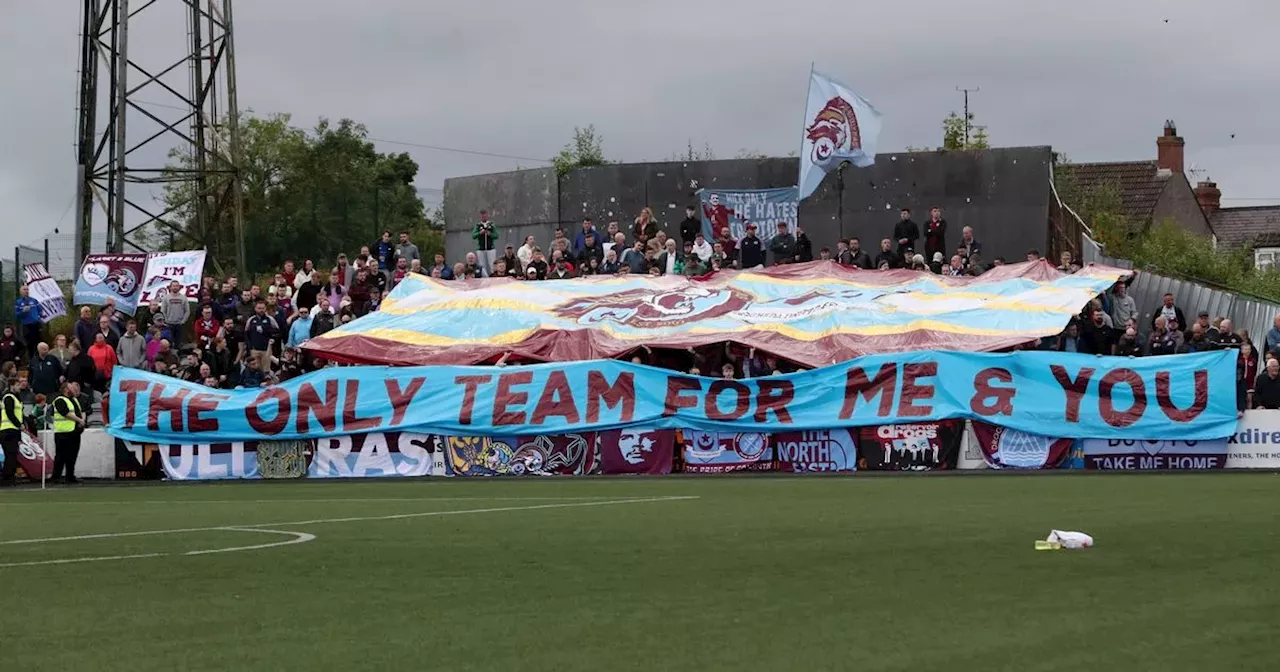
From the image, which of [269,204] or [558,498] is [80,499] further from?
[269,204]

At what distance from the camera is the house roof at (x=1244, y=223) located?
296 feet

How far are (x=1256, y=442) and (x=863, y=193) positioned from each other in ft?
50.8

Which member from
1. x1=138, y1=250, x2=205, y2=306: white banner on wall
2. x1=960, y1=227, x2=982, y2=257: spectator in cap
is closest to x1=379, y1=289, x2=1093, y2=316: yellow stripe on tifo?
x1=960, y1=227, x2=982, y2=257: spectator in cap

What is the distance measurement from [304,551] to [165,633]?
4357 mm

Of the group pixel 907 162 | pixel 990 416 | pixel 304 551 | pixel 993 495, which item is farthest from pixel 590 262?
pixel 304 551

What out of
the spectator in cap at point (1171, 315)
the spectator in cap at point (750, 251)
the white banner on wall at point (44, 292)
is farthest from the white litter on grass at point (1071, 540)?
the white banner on wall at point (44, 292)

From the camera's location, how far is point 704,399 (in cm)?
2792

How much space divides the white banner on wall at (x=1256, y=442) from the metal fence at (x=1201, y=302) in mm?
5727

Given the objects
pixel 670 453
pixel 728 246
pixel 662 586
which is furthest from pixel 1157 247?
pixel 662 586

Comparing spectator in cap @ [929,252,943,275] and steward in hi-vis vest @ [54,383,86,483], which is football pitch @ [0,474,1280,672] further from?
spectator in cap @ [929,252,943,275]

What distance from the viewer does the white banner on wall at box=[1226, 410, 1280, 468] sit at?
85.6 feet

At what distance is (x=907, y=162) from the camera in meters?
40.1

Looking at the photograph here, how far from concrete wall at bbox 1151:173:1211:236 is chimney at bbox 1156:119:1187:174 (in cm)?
100

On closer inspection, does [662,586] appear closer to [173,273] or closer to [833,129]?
[833,129]
